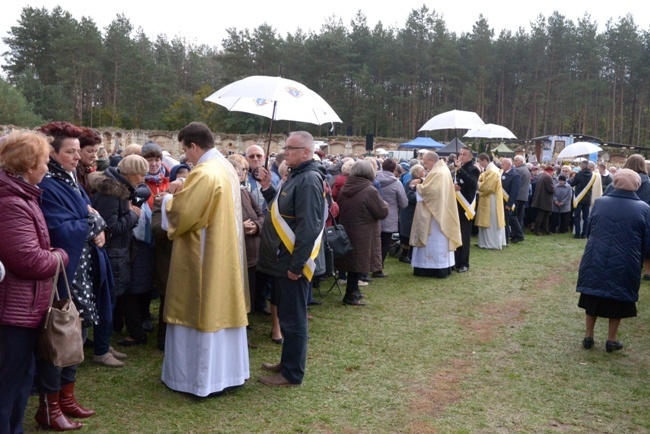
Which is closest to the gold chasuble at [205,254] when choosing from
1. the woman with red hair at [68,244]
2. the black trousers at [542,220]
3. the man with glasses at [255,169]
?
the woman with red hair at [68,244]

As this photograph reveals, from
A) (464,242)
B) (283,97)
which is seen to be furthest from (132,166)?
(464,242)

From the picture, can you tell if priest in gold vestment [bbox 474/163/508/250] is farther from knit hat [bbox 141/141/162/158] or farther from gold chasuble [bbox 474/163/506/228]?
knit hat [bbox 141/141/162/158]

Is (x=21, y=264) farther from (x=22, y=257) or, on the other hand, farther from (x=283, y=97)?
(x=283, y=97)

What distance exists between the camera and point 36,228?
10.6ft

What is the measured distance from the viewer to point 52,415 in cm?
379

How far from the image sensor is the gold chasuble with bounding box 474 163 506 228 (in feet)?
40.1

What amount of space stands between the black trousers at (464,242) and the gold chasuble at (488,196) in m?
2.60

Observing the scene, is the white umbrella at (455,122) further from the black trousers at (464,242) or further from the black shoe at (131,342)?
the black shoe at (131,342)

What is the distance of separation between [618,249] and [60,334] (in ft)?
16.4

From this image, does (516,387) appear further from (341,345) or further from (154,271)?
(154,271)

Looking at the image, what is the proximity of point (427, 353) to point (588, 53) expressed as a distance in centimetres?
5259

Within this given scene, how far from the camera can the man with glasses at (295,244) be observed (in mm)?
4527

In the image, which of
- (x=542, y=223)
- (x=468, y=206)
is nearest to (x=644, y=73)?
(x=542, y=223)

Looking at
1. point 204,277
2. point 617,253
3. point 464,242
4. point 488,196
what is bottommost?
point 464,242
